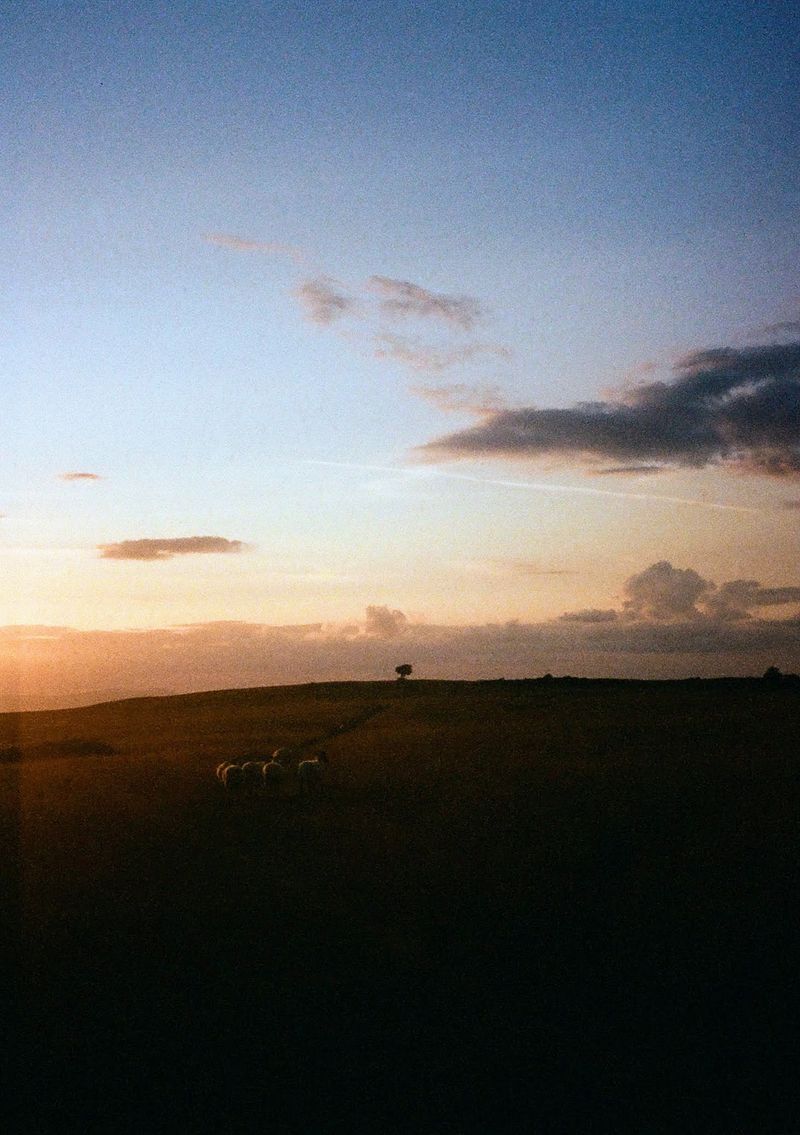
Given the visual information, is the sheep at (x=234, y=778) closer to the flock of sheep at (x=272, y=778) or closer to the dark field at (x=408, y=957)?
the flock of sheep at (x=272, y=778)

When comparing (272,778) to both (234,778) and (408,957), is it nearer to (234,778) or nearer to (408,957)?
(234,778)

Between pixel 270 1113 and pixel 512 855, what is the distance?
9.66 m

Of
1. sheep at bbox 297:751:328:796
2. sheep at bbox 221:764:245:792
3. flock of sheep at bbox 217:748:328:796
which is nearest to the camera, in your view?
sheep at bbox 297:751:328:796

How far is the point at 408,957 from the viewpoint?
38.3 ft

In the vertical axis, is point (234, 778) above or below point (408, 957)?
above

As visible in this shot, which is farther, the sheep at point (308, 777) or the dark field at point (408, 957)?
the sheep at point (308, 777)

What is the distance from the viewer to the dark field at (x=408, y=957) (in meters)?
8.49

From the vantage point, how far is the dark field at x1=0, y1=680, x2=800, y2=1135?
8492 mm

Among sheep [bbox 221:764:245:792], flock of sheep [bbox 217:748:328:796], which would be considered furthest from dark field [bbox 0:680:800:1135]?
sheep [bbox 221:764:245:792]

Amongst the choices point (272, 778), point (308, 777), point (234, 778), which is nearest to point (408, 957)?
point (308, 777)

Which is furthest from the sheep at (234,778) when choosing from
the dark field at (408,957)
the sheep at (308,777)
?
the sheep at (308,777)

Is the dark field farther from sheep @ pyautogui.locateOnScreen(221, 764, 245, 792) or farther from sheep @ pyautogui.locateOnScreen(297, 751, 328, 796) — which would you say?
sheep @ pyautogui.locateOnScreen(221, 764, 245, 792)

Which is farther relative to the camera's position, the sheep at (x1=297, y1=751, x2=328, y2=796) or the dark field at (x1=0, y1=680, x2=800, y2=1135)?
the sheep at (x1=297, y1=751, x2=328, y2=796)

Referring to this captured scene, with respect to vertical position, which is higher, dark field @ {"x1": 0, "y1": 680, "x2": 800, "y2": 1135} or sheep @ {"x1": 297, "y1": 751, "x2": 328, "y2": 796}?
sheep @ {"x1": 297, "y1": 751, "x2": 328, "y2": 796}
